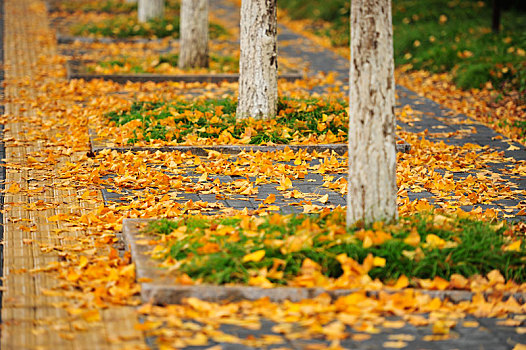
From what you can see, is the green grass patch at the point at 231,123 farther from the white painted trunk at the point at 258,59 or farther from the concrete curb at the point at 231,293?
the concrete curb at the point at 231,293

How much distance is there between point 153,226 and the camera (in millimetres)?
5406

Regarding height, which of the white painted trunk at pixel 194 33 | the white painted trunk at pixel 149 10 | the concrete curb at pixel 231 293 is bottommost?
the concrete curb at pixel 231 293

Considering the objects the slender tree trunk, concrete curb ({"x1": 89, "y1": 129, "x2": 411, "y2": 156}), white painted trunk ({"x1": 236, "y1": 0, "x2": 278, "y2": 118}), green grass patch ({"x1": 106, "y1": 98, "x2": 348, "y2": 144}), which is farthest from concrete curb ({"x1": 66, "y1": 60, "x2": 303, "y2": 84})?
the slender tree trunk

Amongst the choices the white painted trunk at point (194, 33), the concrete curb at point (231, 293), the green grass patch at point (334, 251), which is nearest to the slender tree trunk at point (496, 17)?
the white painted trunk at point (194, 33)

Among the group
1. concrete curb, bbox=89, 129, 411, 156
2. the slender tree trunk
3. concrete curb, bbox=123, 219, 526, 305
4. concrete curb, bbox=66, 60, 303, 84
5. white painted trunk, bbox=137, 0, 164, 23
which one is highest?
white painted trunk, bbox=137, 0, 164, 23

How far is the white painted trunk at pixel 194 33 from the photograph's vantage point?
12758 mm

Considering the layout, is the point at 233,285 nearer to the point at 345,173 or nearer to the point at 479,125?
the point at 345,173

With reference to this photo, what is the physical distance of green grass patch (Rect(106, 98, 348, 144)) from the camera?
8.48m

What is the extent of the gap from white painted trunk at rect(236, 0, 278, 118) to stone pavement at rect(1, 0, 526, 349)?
1827mm

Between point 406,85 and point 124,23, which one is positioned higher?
point 124,23

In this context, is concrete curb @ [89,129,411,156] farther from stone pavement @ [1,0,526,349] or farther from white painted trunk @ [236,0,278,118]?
white painted trunk @ [236,0,278,118]

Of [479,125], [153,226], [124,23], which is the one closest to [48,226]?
[153,226]

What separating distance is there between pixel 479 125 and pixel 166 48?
793 centimetres

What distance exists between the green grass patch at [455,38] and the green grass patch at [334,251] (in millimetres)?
7152
